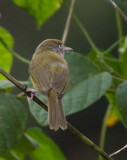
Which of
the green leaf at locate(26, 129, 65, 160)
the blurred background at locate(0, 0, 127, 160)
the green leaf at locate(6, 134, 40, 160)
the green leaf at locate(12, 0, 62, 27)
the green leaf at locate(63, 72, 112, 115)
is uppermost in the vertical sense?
the green leaf at locate(12, 0, 62, 27)

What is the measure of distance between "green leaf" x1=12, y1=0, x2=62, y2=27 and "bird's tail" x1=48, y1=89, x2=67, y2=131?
103 cm

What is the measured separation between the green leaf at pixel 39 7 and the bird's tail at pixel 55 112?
1.03 m

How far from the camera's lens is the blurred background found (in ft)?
40.4

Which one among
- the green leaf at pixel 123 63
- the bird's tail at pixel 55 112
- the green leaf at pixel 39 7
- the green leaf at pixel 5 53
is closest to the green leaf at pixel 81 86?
the bird's tail at pixel 55 112

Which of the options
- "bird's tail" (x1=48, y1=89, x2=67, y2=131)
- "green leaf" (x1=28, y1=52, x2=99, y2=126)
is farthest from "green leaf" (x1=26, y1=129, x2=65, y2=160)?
"bird's tail" (x1=48, y1=89, x2=67, y2=131)

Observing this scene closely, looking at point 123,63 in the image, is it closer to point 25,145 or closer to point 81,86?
point 81,86

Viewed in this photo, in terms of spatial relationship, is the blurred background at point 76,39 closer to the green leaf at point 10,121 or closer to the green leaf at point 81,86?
the green leaf at point 81,86

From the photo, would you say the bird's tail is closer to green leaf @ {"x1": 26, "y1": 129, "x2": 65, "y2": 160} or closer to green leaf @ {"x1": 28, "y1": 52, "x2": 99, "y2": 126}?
green leaf @ {"x1": 28, "y1": 52, "x2": 99, "y2": 126}

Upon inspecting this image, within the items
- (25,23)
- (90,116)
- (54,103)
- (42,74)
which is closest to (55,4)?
(42,74)

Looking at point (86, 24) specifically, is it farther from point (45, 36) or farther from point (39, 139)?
point (39, 139)

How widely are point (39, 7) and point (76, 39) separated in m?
9.43

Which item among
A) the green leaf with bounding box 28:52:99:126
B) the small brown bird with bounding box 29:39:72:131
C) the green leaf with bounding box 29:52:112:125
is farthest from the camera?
the green leaf with bounding box 28:52:99:126

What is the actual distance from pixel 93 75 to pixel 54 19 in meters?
10.5

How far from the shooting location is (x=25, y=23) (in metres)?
14.1
